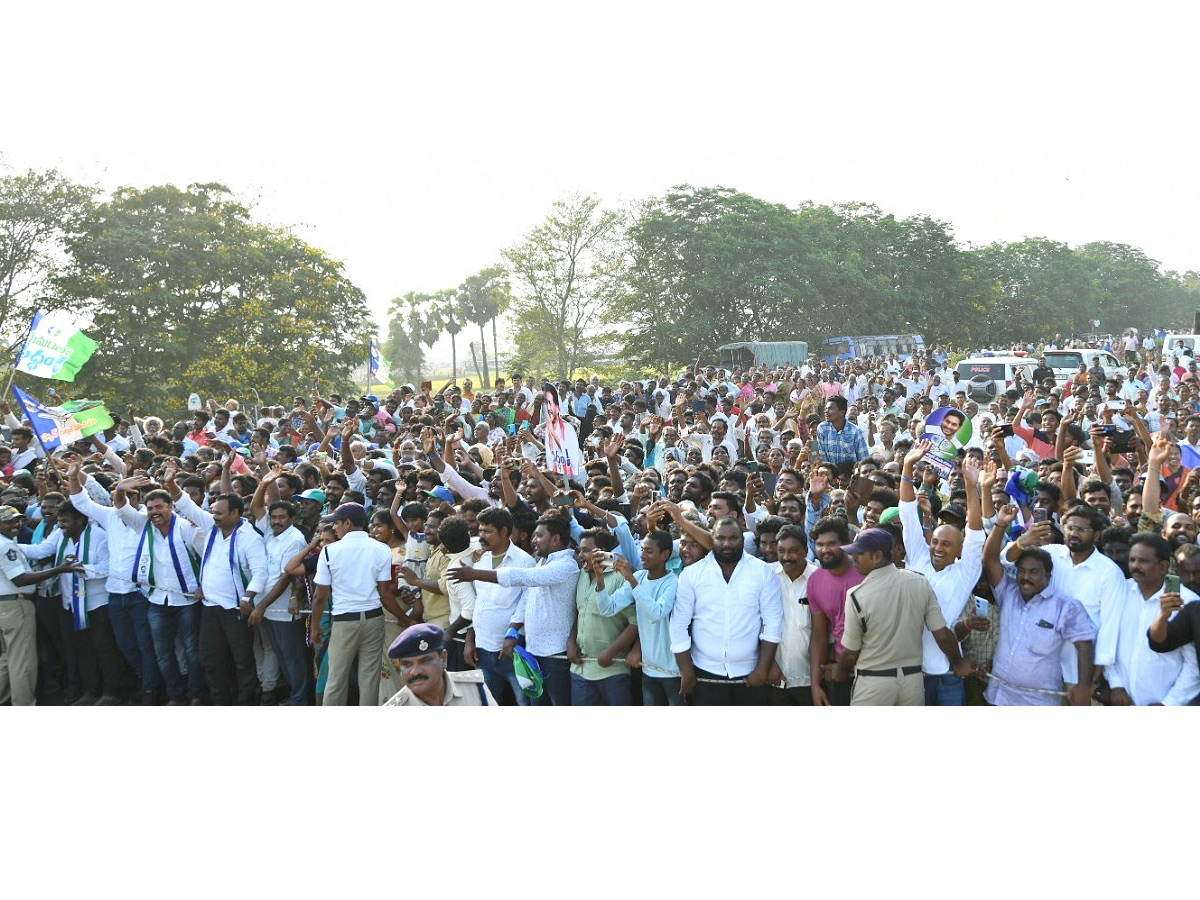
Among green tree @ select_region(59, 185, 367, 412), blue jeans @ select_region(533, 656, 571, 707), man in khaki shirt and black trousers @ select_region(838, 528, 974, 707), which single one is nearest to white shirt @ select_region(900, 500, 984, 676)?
man in khaki shirt and black trousers @ select_region(838, 528, 974, 707)

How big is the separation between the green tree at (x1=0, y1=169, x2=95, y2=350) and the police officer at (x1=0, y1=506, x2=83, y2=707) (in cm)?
1923

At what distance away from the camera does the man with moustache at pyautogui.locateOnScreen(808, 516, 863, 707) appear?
529 centimetres

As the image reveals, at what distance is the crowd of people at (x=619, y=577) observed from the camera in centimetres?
498

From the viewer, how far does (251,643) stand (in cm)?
746

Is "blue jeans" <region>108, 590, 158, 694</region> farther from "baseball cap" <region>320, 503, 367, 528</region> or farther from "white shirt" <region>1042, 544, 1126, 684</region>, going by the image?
"white shirt" <region>1042, 544, 1126, 684</region>

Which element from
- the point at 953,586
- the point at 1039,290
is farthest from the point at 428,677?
the point at 1039,290

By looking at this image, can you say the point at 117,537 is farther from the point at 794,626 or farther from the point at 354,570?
the point at 794,626

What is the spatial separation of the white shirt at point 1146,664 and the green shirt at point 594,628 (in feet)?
7.65

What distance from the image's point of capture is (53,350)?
9633mm

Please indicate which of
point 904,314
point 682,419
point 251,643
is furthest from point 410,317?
point 251,643

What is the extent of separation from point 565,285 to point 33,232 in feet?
77.1

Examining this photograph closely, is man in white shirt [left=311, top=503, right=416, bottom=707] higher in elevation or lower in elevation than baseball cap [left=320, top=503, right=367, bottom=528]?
lower

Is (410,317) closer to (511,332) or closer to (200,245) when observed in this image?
(511,332)

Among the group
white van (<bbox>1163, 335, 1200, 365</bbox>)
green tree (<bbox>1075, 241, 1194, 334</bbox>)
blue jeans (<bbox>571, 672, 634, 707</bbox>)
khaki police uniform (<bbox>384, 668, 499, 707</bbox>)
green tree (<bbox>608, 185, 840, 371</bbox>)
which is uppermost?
green tree (<bbox>1075, 241, 1194, 334</bbox>)
